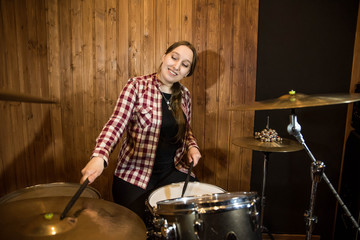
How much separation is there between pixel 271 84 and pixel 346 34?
632 mm

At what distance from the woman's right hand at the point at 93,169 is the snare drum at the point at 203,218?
0.27m

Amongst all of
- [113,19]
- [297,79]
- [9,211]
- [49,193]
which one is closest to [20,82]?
[113,19]

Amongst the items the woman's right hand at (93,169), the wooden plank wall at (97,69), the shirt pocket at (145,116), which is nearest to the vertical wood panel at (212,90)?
the wooden plank wall at (97,69)

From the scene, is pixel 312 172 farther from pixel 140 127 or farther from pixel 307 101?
pixel 140 127

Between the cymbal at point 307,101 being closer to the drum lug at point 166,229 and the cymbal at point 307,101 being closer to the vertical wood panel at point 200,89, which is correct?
the drum lug at point 166,229

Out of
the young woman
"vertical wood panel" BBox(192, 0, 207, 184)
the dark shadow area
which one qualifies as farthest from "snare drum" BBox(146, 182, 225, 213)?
the dark shadow area

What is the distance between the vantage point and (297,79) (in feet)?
5.96

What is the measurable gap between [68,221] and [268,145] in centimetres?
117

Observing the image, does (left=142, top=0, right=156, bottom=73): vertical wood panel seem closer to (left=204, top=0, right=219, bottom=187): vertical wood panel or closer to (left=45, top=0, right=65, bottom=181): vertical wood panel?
(left=204, top=0, right=219, bottom=187): vertical wood panel

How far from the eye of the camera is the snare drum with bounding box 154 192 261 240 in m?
0.81

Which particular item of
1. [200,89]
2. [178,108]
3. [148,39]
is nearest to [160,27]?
[148,39]

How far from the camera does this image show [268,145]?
57.7 inches

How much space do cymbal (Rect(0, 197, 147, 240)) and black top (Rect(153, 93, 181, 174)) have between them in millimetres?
597

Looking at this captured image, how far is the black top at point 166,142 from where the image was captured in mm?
1428
